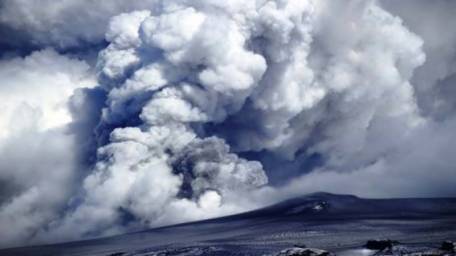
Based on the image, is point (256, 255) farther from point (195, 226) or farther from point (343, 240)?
point (195, 226)

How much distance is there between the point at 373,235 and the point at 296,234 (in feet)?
65.6

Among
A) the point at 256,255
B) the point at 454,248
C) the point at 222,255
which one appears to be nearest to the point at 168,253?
the point at 222,255

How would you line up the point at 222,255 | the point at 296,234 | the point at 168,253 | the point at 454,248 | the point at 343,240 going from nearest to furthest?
the point at 454,248 < the point at 222,255 < the point at 168,253 < the point at 343,240 < the point at 296,234

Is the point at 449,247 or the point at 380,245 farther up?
the point at 380,245

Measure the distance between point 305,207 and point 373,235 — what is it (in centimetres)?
10261

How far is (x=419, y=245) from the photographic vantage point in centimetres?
7250

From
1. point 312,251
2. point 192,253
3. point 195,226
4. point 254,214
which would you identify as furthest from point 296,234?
point 254,214

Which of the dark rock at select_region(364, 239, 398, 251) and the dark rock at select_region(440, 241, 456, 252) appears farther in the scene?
the dark rock at select_region(364, 239, 398, 251)

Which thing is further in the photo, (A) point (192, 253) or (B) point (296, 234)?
(B) point (296, 234)

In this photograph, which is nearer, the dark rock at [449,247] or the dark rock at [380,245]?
the dark rock at [449,247]

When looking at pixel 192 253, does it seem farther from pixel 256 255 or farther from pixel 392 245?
pixel 392 245

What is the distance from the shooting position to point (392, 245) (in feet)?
238

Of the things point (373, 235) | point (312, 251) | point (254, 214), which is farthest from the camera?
point (254, 214)

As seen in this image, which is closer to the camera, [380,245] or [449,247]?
[449,247]
